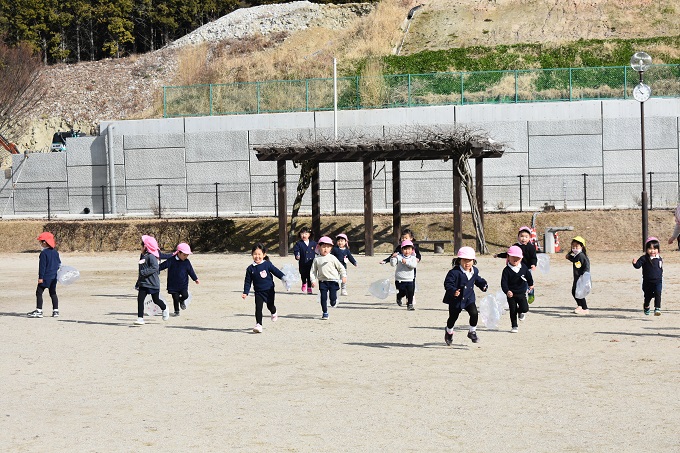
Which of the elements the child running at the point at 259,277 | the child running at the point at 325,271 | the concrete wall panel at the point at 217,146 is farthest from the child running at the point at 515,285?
the concrete wall panel at the point at 217,146

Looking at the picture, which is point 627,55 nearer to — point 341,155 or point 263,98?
point 263,98

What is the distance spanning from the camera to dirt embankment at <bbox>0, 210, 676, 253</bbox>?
114 feet

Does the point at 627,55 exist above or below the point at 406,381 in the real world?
above

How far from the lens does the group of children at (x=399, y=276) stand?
14125mm

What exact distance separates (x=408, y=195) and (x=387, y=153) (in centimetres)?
1042

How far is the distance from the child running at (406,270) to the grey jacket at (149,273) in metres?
4.07

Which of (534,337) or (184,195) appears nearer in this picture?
(534,337)

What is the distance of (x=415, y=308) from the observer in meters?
18.8

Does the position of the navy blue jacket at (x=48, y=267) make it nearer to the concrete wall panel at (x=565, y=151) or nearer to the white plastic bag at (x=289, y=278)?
the white plastic bag at (x=289, y=278)

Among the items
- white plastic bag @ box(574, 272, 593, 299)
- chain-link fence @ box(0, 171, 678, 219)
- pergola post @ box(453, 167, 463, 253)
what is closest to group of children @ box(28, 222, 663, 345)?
white plastic bag @ box(574, 272, 593, 299)

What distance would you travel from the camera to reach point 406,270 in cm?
1834

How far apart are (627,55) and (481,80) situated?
33.0 ft

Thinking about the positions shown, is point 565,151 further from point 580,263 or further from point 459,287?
point 459,287

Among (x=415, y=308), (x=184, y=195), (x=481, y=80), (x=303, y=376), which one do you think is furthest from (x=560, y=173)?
(x=303, y=376)
